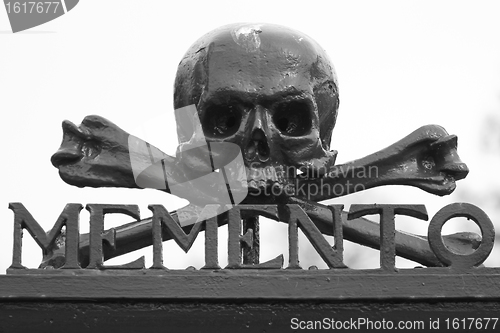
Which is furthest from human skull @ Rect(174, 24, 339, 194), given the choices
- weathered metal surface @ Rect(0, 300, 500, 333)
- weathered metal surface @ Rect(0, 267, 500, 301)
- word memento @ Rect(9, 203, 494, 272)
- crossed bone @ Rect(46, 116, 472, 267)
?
weathered metal surface @ Rect(0, 300, 500, 333)

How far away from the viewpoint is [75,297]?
28.4 ft

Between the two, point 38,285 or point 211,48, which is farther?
point 211,48

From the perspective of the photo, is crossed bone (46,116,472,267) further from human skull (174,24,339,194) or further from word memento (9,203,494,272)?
word memento (9,203,494,272)

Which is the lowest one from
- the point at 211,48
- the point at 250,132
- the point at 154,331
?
the point at 154,331

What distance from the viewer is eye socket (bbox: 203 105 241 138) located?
9.72 meters

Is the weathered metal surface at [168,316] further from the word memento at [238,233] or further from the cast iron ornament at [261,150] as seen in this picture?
the cast iron ornament at [261,150]

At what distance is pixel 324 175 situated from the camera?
384 inches

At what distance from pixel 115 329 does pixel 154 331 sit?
23cm

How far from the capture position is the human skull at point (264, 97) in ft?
31.3

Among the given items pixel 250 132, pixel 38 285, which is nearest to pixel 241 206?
pixel 250 132

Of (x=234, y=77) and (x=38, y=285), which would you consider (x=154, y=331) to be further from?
(x=234, y=77)

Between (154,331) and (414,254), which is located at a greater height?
(414,254)

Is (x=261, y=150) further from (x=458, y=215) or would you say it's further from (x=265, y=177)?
(x=458, y=215)

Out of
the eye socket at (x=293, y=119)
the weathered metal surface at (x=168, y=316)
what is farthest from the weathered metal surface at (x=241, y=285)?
the eye socket at (x=293, y=119)
